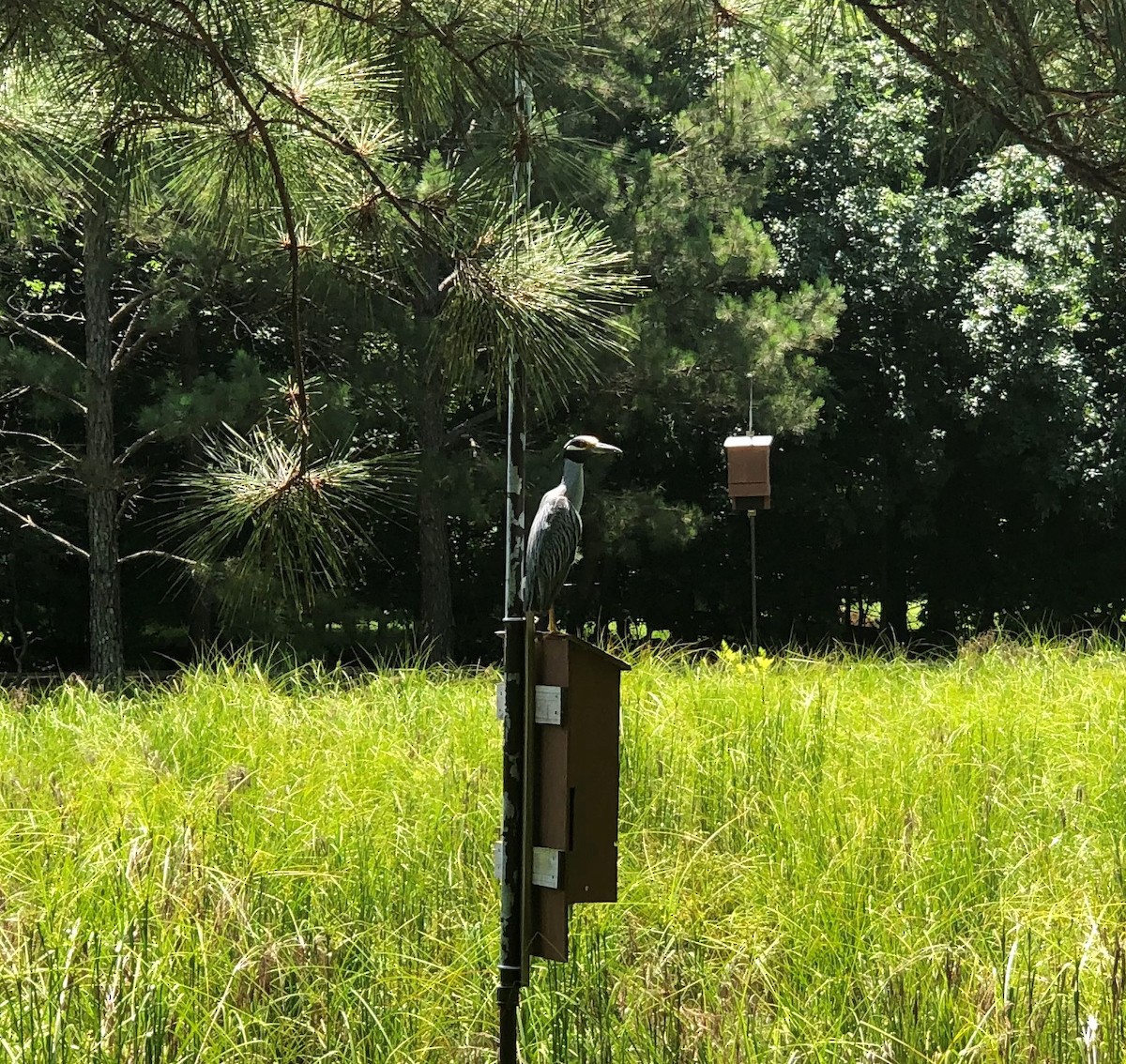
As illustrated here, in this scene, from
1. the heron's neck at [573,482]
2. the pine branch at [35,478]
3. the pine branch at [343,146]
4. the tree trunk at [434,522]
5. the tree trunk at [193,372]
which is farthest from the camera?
the tree trunk at [193,372]

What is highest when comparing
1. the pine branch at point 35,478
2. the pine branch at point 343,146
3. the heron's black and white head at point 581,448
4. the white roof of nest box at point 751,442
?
the pine branch at point 343,146

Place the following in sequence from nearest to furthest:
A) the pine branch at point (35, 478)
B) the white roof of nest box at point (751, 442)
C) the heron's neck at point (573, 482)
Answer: the heron's neck at point (573, 482), the white roof of nest box at point (751, 442), the pine branch at point (35, 478)

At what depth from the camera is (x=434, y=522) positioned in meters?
9.07

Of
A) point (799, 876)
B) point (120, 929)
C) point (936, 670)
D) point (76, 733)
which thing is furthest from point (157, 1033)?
point (936, 670)

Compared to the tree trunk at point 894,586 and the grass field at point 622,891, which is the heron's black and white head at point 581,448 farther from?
the tree trunk at point 894,586

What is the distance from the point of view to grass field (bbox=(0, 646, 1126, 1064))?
7.06 feet

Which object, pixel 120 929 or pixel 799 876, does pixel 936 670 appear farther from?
pixel 120 929

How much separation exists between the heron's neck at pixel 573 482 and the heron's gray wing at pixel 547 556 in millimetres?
92

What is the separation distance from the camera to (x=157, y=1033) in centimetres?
203

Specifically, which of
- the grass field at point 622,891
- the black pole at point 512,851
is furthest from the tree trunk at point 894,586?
the black pole at point 512,851

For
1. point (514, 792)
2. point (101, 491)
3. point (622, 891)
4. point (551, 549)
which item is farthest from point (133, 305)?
point (514, 792)

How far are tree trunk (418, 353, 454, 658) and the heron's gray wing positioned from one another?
6277 mm

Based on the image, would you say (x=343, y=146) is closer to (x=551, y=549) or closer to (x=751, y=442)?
(x=551, y=549)

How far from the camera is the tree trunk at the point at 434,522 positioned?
8477 mm
